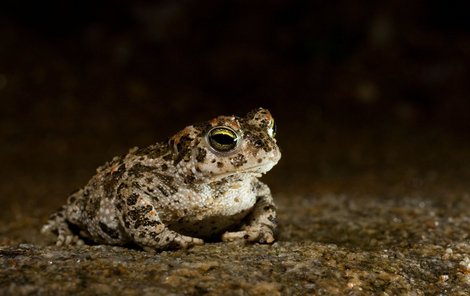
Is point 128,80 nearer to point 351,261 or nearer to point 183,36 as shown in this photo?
point 183,36

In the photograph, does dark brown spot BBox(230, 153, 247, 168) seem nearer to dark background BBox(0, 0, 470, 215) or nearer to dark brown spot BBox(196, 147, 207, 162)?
dark brown spot BBox(196, 147, 207, 162)

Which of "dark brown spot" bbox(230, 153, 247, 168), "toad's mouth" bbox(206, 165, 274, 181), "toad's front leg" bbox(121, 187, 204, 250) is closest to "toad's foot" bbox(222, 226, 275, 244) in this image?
"toad's front leg" bbox(121, 187, 204, 250)

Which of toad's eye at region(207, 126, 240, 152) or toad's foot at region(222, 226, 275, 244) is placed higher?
toad's eye at region(207, 126, 240, 152)

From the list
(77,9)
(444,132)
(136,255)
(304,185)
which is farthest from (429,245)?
(77,9)

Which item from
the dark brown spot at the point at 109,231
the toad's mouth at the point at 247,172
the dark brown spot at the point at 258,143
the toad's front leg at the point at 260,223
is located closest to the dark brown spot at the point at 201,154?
the toad's mouth at the point at 247,172

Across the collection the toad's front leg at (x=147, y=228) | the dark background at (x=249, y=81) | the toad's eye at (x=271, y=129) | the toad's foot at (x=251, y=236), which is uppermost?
the dark background at (x=249, y=81)

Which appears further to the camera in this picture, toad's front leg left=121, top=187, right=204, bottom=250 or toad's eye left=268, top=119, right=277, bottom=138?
toad's eye left=268, top=119, right=277, bottom=138

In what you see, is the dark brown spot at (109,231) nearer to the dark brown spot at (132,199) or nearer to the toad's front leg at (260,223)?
the dark brown spot at (132,199)
